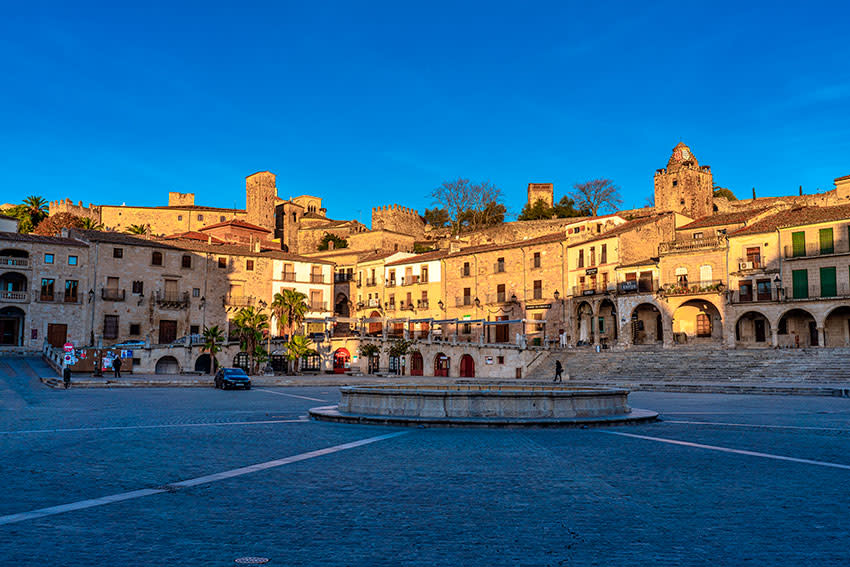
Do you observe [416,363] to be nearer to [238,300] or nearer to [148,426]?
[238,300]

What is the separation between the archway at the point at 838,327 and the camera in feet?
144

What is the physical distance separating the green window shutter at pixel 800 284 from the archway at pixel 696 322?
5428 mm

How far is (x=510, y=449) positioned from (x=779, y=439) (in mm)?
5932

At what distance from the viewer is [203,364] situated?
Answer: 178ft

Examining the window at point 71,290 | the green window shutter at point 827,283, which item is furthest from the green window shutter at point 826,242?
the window at point 71,290

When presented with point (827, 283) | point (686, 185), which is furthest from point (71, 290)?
point (686, 185)

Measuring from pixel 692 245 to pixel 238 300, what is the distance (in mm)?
38383

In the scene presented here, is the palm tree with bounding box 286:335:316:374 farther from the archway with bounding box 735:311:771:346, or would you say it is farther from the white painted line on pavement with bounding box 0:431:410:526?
the white painted line on pavement with bounding box 0:431:410:526

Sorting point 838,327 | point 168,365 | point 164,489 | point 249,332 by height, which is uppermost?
point 249,332

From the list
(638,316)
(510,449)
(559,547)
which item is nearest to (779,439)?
(510,449)

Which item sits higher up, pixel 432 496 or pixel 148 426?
pixel 148 426

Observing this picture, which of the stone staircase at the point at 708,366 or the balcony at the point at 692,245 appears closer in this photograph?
the stone staircase at the point at 708,366

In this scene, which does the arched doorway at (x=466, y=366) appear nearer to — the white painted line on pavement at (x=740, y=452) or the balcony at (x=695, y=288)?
the balcony at (x=695, y=288)

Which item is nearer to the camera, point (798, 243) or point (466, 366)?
point (798, 243)
